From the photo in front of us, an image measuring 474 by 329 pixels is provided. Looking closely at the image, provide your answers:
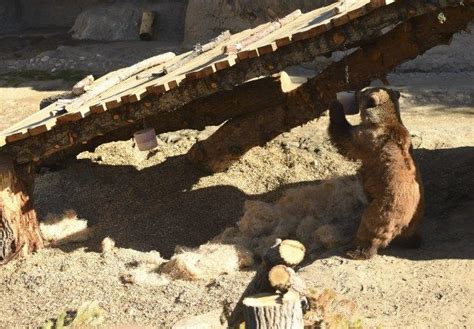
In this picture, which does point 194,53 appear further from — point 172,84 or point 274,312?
point 274,312

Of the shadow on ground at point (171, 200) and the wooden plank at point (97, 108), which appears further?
the shadow on ground at point (171, 200)

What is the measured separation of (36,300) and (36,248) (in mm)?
1047

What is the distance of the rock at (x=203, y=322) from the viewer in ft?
22.6

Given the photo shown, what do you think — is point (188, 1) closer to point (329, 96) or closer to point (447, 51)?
point (447, 51)

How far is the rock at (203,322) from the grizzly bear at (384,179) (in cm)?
144

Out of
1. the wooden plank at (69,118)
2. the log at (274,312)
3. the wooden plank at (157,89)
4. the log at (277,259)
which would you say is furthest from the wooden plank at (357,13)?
the log at (274,312)

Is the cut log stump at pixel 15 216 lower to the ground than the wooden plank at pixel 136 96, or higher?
lower

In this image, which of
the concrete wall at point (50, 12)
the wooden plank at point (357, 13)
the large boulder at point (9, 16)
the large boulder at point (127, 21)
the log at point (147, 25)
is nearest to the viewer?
the wooden plank at point (357, 13)

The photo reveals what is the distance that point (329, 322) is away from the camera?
5691mm

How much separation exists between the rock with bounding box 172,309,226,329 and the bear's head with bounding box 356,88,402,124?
227cm

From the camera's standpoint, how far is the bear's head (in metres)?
7.98

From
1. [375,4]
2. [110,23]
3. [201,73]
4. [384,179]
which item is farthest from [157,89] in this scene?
[110,23]

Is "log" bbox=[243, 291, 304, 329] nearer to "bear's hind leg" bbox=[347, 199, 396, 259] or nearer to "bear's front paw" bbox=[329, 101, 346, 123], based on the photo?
"bear's hind leg" bbox=[347, 199, 396, 259]

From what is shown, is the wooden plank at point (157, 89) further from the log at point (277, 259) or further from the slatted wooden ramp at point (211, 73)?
the log at point (277, 259)
